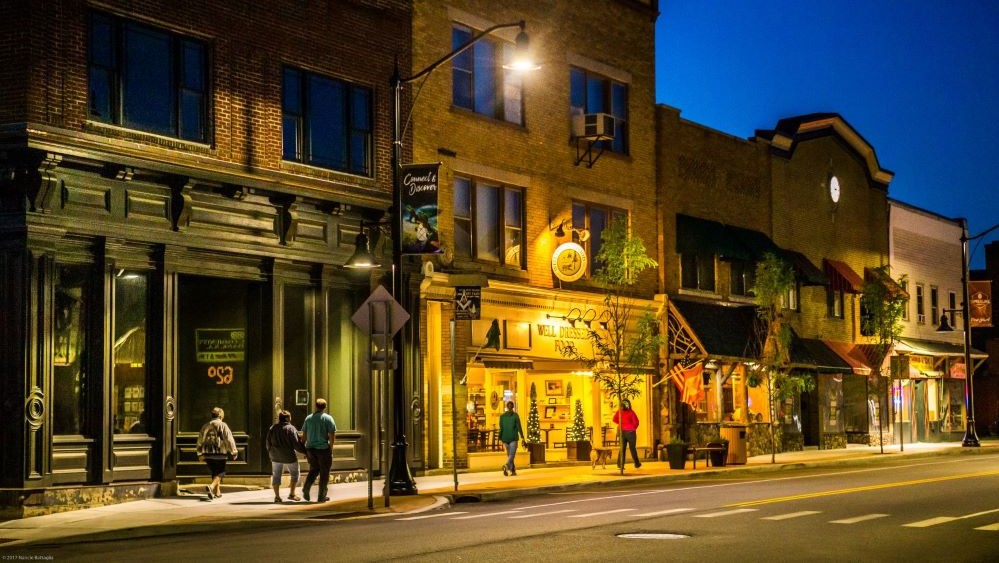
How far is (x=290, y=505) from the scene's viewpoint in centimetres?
2183

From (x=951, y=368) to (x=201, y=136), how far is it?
3919cm

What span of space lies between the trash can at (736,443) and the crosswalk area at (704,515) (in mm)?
15387

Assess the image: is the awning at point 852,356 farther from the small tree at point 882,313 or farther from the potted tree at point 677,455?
the potted tree at point 677,455

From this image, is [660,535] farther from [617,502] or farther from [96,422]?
[96,422]

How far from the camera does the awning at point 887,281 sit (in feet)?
150

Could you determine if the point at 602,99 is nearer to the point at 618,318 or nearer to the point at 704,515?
the point at 618,318

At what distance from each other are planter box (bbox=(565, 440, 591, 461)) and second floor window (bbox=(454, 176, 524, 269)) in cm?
489

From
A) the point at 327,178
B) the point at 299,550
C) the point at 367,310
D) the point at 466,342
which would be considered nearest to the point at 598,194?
the point at 466,342

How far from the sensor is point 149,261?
23359 millimetres

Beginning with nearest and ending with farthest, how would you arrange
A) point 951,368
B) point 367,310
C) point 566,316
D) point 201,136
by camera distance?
1. point 367,310
2. point 201,136
3. point 566,316
4. point 951,368

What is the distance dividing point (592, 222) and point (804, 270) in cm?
1081

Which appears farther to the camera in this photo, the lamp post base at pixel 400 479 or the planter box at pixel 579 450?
the planter box at pixel 579 450

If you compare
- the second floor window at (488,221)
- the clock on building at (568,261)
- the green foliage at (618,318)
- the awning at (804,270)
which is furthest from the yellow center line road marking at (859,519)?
the awning at (804,270)

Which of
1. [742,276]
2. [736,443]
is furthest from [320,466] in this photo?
[742,276]
